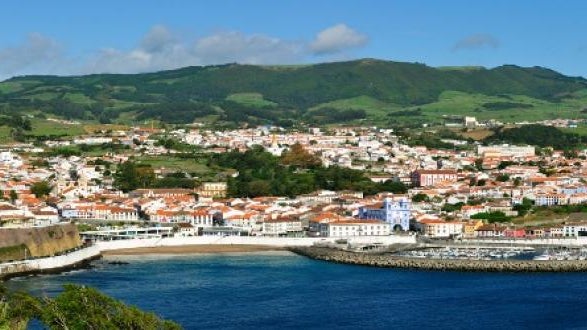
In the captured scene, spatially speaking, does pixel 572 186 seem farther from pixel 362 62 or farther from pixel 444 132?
pixel 362 62

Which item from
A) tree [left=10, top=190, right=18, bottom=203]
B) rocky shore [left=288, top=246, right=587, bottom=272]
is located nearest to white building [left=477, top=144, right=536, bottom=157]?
tree [left=10, top=190, right=18, bottom=203]

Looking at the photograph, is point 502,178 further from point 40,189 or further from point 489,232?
point 40,189

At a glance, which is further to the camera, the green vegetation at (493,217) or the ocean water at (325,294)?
the green vegetation at (493,217)

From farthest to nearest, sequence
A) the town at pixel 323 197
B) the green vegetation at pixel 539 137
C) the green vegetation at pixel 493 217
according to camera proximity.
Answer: the green vegetation at pixel 539 137, the green vegetation at pixel 493 217, the town at pixel 323 197

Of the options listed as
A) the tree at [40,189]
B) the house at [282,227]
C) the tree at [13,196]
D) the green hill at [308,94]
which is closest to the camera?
the house at [282,227]

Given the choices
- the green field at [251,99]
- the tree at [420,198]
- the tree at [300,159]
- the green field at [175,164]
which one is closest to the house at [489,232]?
the tree at [420,198]

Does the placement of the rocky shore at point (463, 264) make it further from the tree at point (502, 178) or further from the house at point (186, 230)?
the tree at point (502, 178)
